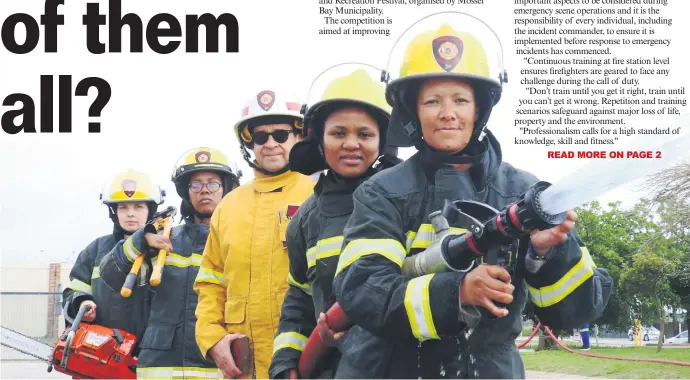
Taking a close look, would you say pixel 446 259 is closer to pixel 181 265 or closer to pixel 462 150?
pixel 462 150

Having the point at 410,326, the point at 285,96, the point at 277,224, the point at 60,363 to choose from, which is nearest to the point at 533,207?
the point at 410,326

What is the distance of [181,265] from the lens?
400 centimetres

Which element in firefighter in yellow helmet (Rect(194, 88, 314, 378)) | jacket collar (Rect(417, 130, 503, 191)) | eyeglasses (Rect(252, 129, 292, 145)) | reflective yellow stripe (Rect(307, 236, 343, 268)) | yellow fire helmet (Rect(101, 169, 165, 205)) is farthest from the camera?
yellow fire helmet (Rect(101, 169, 165, 205))

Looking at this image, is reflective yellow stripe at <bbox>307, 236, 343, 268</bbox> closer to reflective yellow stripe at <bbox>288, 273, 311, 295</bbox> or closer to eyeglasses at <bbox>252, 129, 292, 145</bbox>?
reflective yellow stripe at <bbox>288, 273, 311, 295</bbox>

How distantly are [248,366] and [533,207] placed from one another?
5.49 feet

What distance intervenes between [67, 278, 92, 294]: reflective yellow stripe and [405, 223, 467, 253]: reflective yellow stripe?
3344mm

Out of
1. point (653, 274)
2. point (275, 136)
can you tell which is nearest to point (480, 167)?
point (275, 136)

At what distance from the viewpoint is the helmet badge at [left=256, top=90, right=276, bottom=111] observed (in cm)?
328

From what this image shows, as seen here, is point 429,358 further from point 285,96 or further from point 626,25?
point 626,25

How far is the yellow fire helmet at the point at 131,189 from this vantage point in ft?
16.3

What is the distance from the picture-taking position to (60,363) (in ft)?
14.7

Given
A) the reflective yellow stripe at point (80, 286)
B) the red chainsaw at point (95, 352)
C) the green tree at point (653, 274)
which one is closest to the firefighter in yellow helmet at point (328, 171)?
the red chainsaw at point (95, 352)

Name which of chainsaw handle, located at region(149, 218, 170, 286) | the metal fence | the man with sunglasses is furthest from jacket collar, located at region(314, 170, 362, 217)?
the metal fence

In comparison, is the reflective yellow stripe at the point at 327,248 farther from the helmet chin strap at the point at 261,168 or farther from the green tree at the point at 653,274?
the green tree at the point at 653,274
